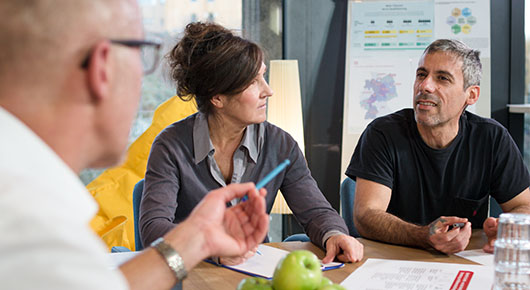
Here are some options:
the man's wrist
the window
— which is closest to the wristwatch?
the man's wrist

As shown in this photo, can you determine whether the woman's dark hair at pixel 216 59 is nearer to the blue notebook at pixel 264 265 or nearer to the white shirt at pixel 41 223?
the blue notebook at pixel 264 265

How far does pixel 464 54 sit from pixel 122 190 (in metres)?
1.96

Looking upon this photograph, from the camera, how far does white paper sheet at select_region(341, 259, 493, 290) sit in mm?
1559

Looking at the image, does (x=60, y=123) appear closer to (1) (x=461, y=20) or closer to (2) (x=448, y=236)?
(2) (x=448, y=236)

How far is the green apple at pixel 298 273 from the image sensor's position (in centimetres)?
119

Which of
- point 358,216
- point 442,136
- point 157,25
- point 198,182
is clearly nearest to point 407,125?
point 442,136

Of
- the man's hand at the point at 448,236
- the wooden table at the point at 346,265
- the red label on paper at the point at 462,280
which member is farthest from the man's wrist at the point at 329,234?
the red label on paper at the point at 462,280

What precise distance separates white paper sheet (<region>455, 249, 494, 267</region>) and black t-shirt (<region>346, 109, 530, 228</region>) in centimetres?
53

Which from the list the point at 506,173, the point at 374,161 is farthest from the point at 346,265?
the point at 506,173

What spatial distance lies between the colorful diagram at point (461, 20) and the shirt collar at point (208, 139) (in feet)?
6.81

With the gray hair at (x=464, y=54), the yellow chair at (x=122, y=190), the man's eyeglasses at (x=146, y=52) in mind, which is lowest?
the yellow chair at (x=122, y=190)

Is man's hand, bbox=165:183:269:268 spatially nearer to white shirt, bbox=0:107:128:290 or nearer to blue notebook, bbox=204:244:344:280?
blue notebook, bbox=204:244:344:280

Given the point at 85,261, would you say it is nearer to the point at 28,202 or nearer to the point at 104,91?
the point at 28,202

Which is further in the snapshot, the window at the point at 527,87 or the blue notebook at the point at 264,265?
the window at the point at 527,87
